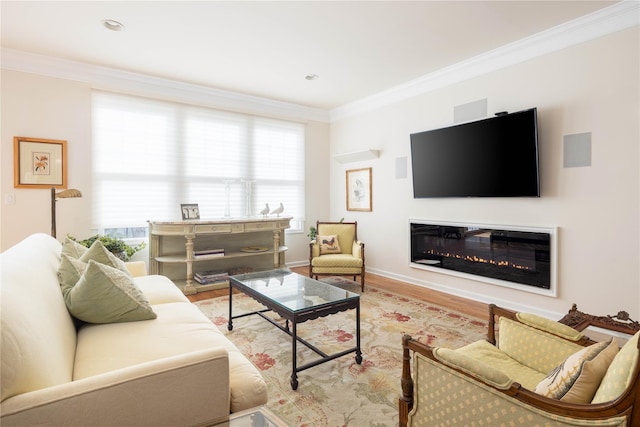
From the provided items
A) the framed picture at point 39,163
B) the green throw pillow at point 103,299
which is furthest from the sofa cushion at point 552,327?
the framed picture at point 39,163

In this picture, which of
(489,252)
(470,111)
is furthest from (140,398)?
(470,111)

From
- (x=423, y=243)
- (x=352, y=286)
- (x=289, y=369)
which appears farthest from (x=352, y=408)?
(x=423, y=243)

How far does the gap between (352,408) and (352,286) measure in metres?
2.60

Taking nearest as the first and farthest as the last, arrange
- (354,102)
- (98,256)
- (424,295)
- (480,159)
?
(98,256) → (480,159) → (424,295) → (354,102)

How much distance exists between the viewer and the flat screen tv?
3.28m

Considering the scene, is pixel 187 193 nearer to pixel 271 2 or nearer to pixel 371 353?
pixel 271 2

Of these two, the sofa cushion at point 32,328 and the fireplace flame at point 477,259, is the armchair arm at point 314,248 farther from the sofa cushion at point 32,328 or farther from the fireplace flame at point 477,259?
the sofa cushion at point 32,328

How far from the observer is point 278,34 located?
10.5 feet

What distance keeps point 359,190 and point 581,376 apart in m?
4.47

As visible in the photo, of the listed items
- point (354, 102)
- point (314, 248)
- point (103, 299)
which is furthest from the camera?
point (354, 102)

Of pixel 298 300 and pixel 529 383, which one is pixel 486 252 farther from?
pixel 529 383

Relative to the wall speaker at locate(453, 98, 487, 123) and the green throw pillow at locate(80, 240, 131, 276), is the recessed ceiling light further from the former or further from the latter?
the wall speaker at locate(453, 98, 487, 123)

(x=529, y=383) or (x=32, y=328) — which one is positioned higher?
(x=32, y=328)

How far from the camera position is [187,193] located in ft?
15.4
